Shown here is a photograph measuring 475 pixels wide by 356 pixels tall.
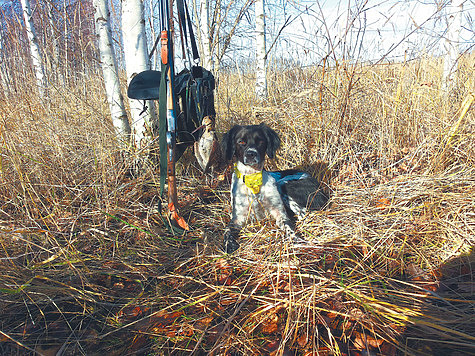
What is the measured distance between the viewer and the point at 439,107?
3.19 m

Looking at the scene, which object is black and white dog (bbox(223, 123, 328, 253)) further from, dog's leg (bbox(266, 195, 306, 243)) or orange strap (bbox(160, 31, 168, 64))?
orange strap (bbox(160, 31, 168, 64))

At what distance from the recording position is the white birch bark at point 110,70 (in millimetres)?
3131

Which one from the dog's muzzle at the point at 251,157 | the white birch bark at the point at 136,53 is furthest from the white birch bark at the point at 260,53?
the dog's muzzle at the point at 251,157

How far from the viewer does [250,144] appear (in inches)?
104

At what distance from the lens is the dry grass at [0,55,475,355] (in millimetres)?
1381

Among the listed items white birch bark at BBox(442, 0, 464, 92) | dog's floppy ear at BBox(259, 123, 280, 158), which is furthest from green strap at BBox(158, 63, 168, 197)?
white birch bark at BBox(442, 0, 464, 92)

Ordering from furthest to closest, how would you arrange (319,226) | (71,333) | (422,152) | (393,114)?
1. (393,114)
2. (422,152)
3. (319,226)
4. (71,333)

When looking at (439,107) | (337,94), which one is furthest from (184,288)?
(439,107)

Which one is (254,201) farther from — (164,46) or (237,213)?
(164,46)

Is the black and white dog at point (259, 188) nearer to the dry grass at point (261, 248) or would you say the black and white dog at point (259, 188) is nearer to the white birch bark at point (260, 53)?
the dry grass at point (261, 248)

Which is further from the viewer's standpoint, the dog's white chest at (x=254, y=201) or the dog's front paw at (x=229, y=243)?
the dog's white chest at (x=254, y=201)

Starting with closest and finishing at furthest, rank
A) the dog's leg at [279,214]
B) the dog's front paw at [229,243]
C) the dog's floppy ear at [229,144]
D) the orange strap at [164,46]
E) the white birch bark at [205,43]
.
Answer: the orange strap at [164,46] < the dog's front paw at [229,243] < the dog's leg at [279,214] < the dog's floppy ear at [229,144] < the white birch bark at [205,43]

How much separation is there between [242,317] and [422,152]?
248 centimetres

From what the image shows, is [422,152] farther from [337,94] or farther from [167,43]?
[167,43]
